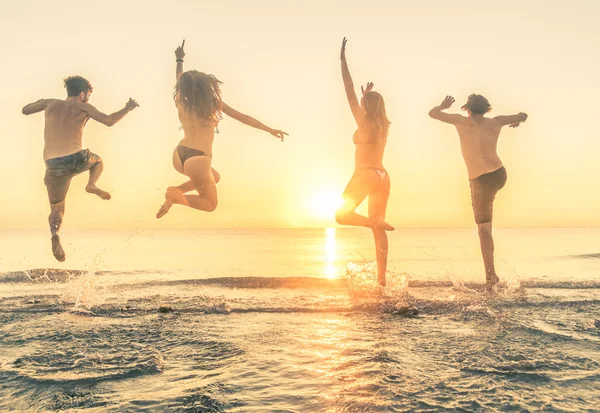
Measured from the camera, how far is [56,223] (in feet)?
25.6

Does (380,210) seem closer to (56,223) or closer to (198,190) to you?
(198,190)

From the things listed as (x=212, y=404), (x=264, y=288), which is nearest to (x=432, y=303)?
(x=264, y=288)

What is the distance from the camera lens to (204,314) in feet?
21.2

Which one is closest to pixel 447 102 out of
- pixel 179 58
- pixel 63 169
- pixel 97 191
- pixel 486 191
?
pixel 486 191

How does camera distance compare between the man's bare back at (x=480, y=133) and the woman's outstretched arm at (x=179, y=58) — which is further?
the man's bare back at (x=480, y=133)

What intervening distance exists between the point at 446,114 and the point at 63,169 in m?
6.70

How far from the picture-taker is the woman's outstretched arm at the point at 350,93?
691 centimetres

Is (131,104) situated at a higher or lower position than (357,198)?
higher

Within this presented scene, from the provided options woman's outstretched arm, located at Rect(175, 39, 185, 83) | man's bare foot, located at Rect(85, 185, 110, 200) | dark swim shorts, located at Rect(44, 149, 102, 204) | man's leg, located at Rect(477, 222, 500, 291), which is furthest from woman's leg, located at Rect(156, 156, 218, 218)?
man's leg, located at Rect(477, 222, 500, 291)

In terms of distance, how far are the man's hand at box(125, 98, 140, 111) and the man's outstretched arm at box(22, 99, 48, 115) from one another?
148cm

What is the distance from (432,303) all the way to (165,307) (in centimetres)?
413

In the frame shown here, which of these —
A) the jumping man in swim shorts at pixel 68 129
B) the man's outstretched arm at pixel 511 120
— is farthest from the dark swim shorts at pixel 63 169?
the man's outstretched arm at pixel 511 120

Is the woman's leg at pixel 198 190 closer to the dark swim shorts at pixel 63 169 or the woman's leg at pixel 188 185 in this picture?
the woman's leg at pixel 188 185

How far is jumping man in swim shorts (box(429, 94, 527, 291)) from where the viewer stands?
8141 millimetres
